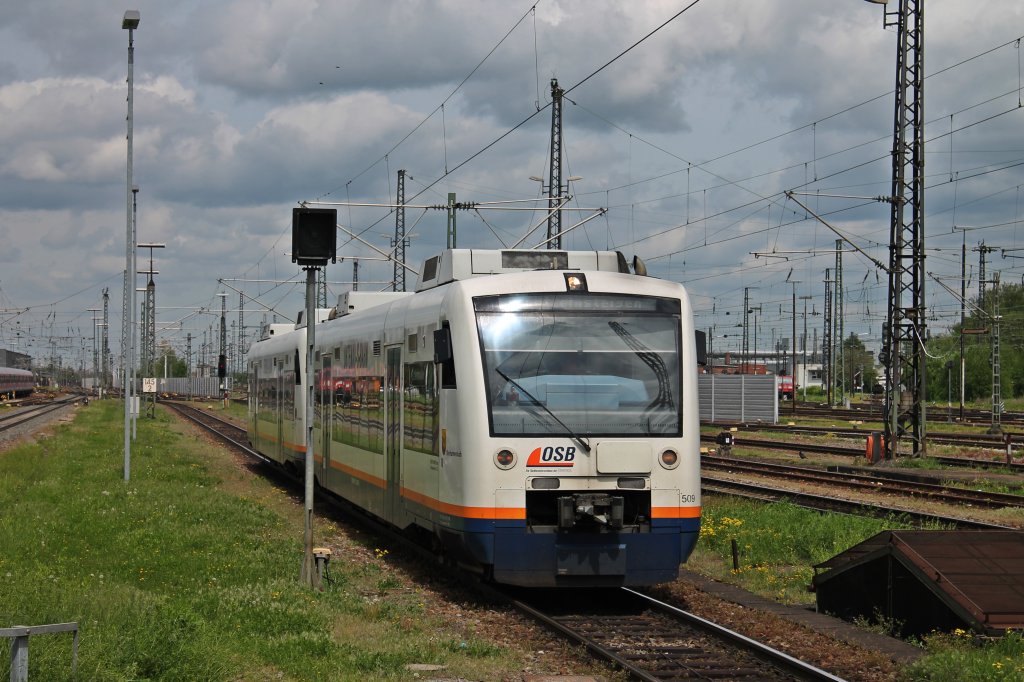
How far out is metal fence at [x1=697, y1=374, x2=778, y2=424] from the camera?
2149 inches

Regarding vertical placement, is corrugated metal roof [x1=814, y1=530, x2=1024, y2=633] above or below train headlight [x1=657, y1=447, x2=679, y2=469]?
below

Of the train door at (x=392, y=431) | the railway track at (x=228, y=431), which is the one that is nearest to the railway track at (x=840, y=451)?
the railway track at (x=228, y=431)

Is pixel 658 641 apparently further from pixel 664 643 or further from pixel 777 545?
pixel 777 545

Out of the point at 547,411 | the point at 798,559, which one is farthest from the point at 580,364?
the point at 798,559

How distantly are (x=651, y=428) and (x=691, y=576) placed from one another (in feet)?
10.0

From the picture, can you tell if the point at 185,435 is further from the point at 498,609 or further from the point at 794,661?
the point at 794,661

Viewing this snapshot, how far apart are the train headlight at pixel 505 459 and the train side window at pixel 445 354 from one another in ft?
2.83

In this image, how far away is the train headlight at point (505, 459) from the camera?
1159cm

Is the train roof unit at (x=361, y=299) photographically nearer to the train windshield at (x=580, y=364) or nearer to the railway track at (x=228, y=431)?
the train windshield at (x=580, y=364)

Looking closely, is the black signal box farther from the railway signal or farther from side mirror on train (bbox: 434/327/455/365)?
side mirror on train (bbox: 434/327/455/365)

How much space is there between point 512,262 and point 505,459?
3.18 metres

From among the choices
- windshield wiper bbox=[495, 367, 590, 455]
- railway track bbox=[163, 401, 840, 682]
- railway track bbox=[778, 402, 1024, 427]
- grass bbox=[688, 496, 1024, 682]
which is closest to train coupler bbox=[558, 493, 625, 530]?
windshield wiper bbox=[495, 367, 590, 455]

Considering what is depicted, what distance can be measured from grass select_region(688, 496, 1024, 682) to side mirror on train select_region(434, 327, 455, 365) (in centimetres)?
438

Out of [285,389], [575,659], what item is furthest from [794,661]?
[285,389]
